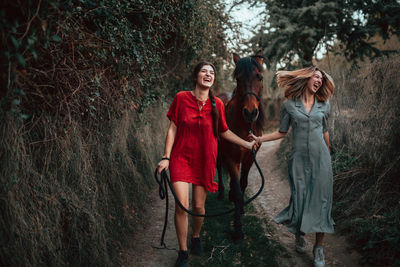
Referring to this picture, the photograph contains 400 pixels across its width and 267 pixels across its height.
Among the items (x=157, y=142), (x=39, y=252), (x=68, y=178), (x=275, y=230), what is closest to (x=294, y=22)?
(x=157, y=142)

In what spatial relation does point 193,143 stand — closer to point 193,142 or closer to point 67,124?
point 193,142

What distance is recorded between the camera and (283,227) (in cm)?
390

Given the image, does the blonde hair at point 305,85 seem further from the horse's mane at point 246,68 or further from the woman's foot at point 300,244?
the woman's foot at point 300,244

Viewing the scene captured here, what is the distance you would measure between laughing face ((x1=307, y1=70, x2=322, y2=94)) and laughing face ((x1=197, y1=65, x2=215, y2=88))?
1226 millimetres

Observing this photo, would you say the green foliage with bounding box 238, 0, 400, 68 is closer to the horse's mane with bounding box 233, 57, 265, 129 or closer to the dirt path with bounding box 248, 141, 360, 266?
the dirt path with bounding box 248, 141, 360, 266

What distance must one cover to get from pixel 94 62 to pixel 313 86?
2496 millimetres

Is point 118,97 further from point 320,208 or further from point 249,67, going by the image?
point 320,208

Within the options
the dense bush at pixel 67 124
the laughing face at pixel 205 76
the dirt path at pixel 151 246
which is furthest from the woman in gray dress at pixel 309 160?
the dense bush at pixel 67 124

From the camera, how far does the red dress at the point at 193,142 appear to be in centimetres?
269

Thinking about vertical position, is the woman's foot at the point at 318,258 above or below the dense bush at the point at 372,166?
below

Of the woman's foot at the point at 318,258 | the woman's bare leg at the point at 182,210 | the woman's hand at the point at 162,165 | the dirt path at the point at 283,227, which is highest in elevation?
the woman's hand at the point at 162,165

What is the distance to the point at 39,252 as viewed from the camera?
195 cm

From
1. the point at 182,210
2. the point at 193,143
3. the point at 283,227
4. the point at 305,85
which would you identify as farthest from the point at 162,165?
the point at 283,227

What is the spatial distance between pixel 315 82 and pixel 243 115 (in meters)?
0.94
